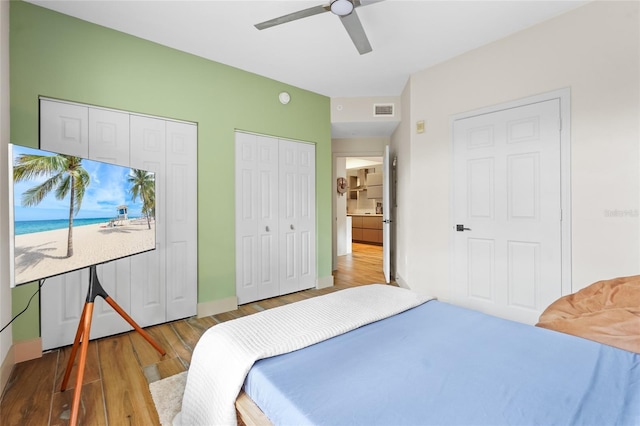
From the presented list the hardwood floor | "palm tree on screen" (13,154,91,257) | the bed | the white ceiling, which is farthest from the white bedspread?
the white ceiling

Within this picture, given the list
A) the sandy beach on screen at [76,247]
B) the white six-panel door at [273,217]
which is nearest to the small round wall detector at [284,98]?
the white six-panel door at [273,217]

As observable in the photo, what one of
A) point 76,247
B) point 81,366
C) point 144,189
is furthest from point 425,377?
point 144,189

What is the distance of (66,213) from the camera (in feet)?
4.81

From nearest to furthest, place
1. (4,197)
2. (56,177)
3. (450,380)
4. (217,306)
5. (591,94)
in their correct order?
(450,380) → (56,177) → (4,197) → (591,94) → (217,306)

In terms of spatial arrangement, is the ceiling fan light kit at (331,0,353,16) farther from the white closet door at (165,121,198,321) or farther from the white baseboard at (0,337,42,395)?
the white baseboard at (0,337,42,395)

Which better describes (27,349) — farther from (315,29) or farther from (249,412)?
(315,29)

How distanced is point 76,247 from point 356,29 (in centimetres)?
227

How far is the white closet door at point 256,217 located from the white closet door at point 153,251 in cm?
77

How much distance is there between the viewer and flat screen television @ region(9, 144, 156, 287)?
125cm

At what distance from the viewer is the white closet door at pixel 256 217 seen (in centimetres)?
330

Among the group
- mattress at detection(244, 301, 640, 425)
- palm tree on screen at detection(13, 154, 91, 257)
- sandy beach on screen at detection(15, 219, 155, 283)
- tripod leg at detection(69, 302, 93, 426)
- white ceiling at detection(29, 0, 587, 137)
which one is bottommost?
tripod leg at detection(69, 302, 93, 426)

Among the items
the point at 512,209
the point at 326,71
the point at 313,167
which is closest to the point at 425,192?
the point at 512,209

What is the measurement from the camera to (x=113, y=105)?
2.48 metres

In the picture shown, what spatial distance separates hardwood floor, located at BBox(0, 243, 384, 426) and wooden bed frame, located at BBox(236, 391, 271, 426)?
2.84 ft
